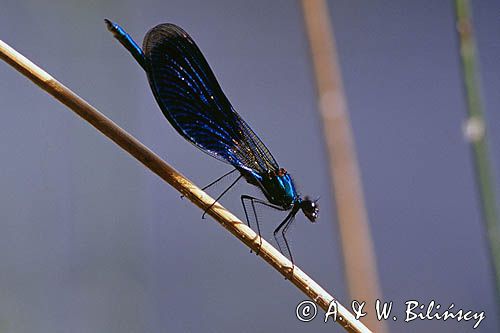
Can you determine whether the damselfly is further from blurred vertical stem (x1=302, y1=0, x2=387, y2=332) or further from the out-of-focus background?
the out-of-focus background

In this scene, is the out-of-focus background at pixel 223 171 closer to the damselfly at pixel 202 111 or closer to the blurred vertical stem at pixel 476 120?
the damselfly at pixel 202 111

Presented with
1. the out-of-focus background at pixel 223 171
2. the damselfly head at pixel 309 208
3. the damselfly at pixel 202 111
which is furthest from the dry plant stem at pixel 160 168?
the out-of-focus background at pixel 223 171

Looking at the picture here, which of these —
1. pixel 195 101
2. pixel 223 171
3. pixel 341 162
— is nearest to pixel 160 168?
pixel 195 101

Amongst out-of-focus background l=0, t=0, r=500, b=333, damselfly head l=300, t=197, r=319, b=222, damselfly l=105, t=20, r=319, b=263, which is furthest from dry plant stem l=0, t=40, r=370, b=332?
out-of-focus background l=0, t=0, r=500, b=333

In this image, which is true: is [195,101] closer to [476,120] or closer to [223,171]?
[476,120]

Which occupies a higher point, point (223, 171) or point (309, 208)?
point (223, 171)

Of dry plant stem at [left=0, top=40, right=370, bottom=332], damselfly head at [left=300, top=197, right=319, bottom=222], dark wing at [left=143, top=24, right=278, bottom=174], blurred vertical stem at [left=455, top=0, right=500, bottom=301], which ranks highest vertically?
blurred vertical stem at [left=455, top=0, right=500, bottom=301]
